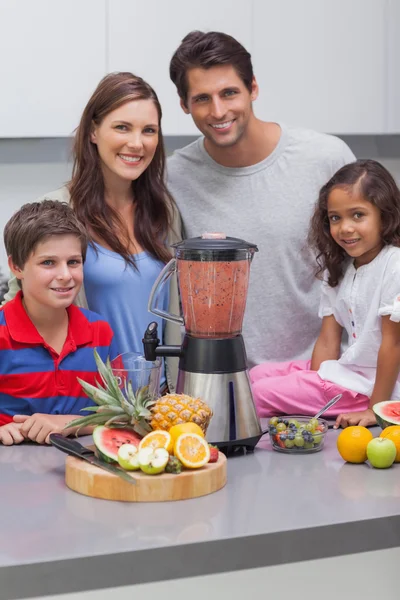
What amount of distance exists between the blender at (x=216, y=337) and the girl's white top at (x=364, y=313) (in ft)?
1.66

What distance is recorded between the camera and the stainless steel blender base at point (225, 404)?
5.61ft

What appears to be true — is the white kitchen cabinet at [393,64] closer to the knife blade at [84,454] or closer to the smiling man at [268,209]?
the smiling man at [268,209]

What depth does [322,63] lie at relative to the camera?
11.3ft

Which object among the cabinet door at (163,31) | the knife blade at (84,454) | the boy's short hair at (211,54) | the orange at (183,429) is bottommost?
the knife blade at (84,454)

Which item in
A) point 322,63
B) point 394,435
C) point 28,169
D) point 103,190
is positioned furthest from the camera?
point 28,169

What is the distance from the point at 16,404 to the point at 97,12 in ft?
5.39

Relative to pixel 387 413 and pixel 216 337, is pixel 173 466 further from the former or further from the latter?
pixel 387 413

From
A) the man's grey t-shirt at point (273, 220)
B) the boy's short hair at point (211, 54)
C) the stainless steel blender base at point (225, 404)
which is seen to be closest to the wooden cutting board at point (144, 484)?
the stainless steel blender base at point (225, 404)

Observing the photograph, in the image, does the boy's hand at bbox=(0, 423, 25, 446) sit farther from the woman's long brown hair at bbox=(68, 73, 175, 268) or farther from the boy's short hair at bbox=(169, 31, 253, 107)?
the boy's short hair at bbox=(169, 31, 253, 107)

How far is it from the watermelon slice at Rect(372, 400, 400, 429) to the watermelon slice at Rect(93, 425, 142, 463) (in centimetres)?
50

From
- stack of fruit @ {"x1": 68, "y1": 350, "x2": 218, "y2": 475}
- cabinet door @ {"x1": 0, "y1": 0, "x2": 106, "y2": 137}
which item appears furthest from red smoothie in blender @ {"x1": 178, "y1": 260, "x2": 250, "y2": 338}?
cabinet door @ {"x1": 0, "y1": 0, "x2": 106, "y2": 137}

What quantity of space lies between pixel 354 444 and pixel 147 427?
14.4 inches

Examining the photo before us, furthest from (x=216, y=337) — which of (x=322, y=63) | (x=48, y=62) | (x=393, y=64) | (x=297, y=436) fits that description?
(x=393, y=64)

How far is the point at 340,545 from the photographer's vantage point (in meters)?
1.39
